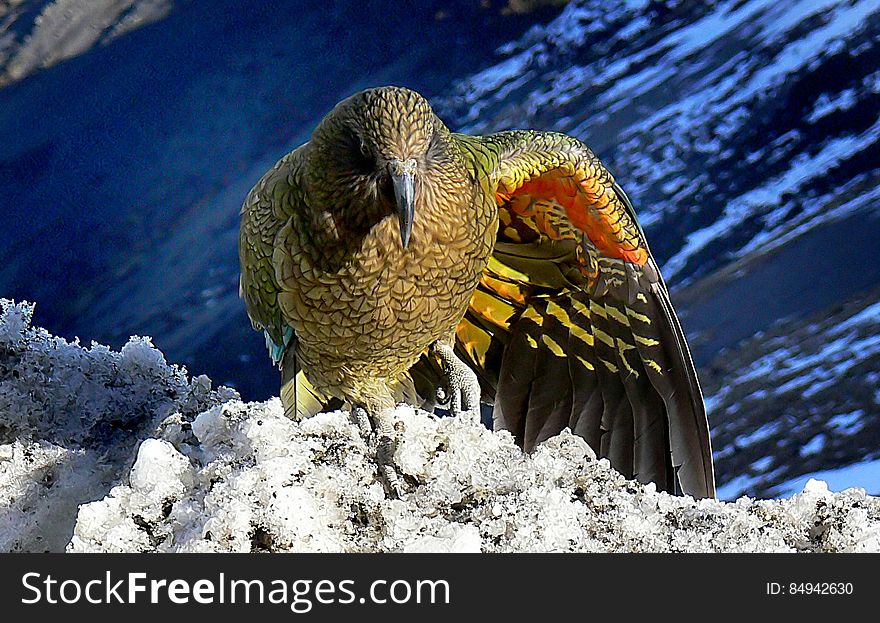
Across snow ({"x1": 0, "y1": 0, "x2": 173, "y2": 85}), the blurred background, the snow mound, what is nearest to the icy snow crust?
the snow mound

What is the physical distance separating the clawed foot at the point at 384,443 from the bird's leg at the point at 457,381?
18 cm

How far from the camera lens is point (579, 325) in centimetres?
118

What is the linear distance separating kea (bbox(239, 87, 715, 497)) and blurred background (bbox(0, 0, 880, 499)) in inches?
16.5

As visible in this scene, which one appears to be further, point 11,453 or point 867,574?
point 11,453

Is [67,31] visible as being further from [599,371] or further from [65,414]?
[599,371]

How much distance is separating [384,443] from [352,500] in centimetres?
12

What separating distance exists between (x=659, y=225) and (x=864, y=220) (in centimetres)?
37

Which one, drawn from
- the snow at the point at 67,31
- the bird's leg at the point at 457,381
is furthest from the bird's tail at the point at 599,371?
the snow at the point at 67,31

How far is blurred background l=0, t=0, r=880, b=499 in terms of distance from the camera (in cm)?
146

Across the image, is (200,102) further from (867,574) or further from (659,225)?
(867,574)

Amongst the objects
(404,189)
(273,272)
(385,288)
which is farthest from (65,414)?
(404,189)

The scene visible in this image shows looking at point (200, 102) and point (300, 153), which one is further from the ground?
point (200, 102)

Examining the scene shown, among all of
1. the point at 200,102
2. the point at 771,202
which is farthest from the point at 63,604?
the point at 771,202

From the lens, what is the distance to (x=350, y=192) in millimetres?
806
